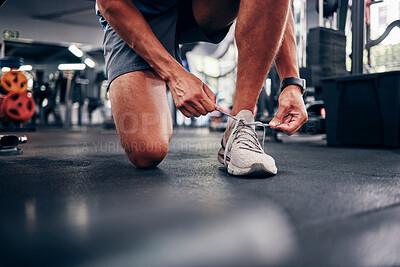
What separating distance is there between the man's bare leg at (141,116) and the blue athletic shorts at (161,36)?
38 millimetres

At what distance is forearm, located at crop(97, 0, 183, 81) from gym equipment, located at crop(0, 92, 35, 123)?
8.82 ft

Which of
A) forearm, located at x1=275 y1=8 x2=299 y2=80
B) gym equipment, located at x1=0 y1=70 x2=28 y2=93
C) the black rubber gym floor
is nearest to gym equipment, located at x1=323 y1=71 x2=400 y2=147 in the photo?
forearm, located at x1=275 y1=8 x2=299 y2=80

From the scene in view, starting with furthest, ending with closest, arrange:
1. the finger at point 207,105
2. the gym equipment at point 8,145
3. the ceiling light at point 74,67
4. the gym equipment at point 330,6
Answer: the ceiling light at point 74,67 < the gym equipment at point 330,6 < the gym equipment at point 8,145 < the finger at point 207,105

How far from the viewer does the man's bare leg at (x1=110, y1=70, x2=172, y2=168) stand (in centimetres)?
93

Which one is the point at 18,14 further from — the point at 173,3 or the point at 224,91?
the point at 173,3

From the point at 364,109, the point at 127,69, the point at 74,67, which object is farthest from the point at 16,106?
the point at 74,67

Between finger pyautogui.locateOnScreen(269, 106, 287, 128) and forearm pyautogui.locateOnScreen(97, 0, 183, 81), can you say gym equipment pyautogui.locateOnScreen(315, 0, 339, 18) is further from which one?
forearm pyautogui.locateOnScreen(97, 0, 183, 81)

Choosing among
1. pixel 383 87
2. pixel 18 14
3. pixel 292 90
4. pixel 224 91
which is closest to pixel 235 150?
→ pixel 292 90

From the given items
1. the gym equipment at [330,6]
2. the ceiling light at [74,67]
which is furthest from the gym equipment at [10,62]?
the ceiling light at [74,67]

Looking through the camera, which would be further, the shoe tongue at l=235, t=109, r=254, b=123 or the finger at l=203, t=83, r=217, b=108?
the shoe tongue at l=235, t=109, r=254, b=123

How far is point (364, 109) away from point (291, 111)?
1.31 meters

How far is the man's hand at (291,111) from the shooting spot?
830 millimetres

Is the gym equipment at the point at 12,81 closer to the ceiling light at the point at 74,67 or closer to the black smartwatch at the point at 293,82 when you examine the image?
the black smartwatch at the point at 293,82

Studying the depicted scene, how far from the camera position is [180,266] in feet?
A: 1.11
